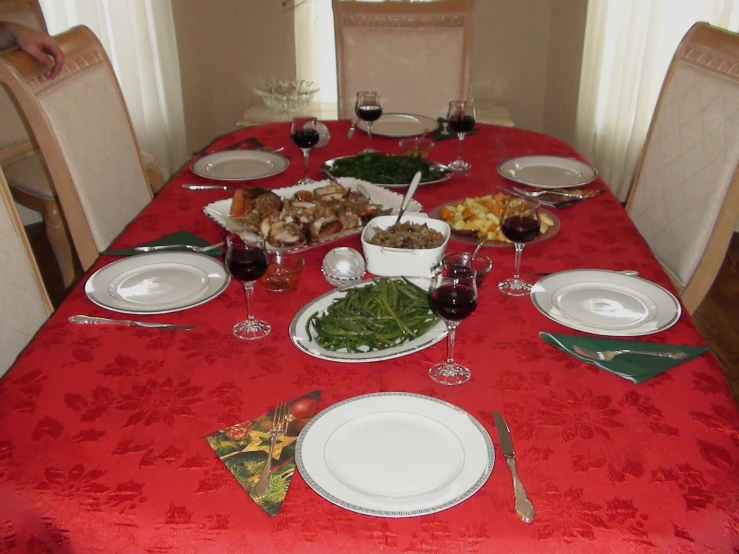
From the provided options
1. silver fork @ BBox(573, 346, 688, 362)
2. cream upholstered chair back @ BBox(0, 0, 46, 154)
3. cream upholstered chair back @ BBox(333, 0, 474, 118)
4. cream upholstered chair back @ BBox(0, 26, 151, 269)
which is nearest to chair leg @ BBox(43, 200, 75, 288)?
cream upholstered chair back @ BBox(0, 0, 46, 154)

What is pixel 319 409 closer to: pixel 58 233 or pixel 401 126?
pixel 401 126

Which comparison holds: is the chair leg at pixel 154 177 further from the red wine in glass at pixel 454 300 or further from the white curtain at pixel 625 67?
the red wine in glass at pixel 454 300

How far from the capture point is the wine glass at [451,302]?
40.2 inches

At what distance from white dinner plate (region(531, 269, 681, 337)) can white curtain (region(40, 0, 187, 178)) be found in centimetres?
279

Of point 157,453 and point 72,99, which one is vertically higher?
point 72,99

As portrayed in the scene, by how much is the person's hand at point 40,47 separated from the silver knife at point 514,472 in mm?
1406

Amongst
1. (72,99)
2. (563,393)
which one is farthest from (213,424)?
(72,99)

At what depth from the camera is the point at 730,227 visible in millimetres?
1613

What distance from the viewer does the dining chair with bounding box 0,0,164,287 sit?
267 centimetres

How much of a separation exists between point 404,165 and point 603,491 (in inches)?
44.7

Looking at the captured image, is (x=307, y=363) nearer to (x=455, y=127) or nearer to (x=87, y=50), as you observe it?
(x=455, y=127)

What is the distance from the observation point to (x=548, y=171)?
191 centimetres

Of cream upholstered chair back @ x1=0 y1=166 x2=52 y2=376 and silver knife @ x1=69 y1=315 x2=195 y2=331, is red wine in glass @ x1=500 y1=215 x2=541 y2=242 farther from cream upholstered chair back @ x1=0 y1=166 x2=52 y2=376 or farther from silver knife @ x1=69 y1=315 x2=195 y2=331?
cream upholstered chair back @ x1=0 y1=166 x2=52 y2=376

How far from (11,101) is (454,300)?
2520mm
